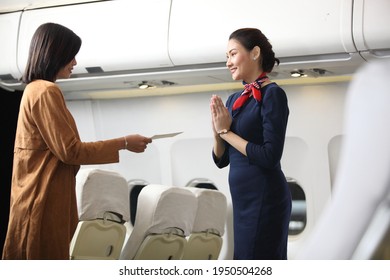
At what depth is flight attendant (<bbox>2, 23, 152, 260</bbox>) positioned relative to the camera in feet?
9.82

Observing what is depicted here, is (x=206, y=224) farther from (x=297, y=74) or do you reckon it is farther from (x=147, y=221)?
(x=297, y=74)

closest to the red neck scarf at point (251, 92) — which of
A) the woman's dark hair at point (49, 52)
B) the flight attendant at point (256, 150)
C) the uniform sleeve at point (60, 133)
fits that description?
the flight attendant at point (256, 150)

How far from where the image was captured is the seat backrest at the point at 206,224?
12.2ft

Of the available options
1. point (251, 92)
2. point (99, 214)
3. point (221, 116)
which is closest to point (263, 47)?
point (251, 92)

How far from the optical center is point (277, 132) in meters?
2.91

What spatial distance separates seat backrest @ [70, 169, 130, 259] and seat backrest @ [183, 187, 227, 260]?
37 cm

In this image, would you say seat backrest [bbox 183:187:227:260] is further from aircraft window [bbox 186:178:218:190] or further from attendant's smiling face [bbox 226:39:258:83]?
attendant's smiling face [bbox 226:39:258:83]

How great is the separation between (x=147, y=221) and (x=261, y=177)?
0.86 meters

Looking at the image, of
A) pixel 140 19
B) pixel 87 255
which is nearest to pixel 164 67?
pixel 140 19

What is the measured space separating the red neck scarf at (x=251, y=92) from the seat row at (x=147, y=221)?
0.78 metres

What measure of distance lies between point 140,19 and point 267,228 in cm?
159
